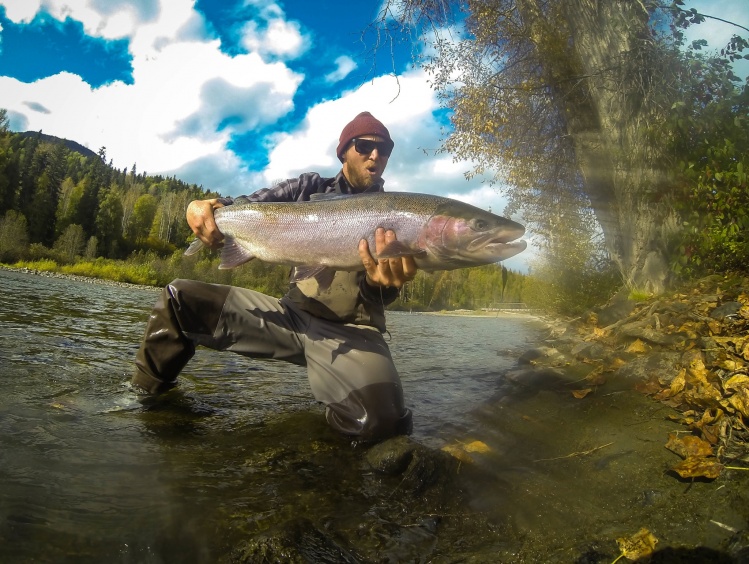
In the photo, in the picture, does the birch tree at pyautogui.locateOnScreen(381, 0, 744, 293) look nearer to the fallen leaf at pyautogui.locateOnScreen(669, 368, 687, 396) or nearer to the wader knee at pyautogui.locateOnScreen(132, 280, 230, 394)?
the fallen leaf at pyautogui.locateOnScreen(669, 368, 687, 396)

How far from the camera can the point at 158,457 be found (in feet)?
8.00

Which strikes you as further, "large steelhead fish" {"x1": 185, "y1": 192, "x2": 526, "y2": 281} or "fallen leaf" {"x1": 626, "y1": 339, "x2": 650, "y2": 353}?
"fallen leaf" {"x1": 626, "y1": 339, "x2": 650, "y2": 353}

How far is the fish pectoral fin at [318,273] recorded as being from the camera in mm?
3564

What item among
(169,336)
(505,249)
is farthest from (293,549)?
(169,336)

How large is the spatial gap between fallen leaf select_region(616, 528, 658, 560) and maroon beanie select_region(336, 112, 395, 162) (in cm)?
373

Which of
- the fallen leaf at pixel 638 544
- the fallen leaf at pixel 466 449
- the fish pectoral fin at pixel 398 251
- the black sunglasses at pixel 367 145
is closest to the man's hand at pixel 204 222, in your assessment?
the black sunglasses at pixel 367 145

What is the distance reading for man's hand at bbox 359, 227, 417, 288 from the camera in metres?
3.23

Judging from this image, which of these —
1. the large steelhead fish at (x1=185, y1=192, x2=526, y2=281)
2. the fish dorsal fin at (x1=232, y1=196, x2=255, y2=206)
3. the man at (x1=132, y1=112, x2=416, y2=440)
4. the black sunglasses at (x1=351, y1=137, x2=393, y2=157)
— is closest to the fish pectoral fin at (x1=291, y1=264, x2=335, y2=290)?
the large steelhead fish at (x1=185, y1=192, x2=526, y2=281)

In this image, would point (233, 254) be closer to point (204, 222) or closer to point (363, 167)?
point (204, 222)

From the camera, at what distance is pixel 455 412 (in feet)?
13.1

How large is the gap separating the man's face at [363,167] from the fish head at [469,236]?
1467 mm

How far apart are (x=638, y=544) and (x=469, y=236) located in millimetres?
1938

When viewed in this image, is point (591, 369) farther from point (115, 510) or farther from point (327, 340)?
point (115, 510)

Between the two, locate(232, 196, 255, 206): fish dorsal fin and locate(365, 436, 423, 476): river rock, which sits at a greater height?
locate(232, 196, 255, 206): fish dorsal fin
